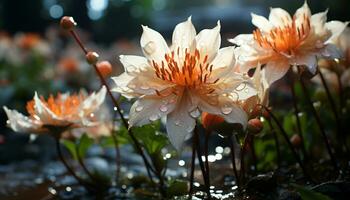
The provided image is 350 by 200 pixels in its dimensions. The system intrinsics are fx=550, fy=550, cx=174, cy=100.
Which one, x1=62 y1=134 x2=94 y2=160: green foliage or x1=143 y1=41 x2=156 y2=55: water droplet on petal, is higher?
x1=62 y1=134 x2=94 y2=160: green foliage

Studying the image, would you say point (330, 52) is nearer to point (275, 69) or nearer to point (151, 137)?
point (275, 69)

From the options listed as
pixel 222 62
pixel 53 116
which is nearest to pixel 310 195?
pixel 222 62

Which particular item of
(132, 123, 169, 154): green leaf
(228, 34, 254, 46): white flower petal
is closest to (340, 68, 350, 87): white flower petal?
(228, 34, 254, 46): white flower petal

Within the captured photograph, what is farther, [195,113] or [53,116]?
[53,116]

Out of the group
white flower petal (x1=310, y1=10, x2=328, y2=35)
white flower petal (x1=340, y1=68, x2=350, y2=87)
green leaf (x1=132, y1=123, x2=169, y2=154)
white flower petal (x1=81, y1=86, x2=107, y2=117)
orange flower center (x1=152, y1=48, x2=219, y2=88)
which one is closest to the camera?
orange flower center (x1=152, y1=48, x2=219, y2=88)

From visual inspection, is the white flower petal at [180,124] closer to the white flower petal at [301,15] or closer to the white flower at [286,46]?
the white flower at [286,46]

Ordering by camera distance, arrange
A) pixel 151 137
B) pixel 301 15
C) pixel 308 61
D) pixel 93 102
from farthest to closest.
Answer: pixel 93 102, pixel 151 137, pixel 301 15, pixel 308 61

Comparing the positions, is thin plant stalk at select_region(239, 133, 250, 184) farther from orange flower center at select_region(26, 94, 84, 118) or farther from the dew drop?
orange flower center at select_region(26, 94, 84, 118)

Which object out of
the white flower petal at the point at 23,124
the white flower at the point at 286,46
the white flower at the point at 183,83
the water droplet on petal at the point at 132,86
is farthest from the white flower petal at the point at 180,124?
the white flower petal at the point at 23,124

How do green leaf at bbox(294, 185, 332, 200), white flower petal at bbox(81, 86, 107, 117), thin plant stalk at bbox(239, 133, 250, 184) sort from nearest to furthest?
green leaf at bbox(294, 185, 332, 200), thin plant stalk at bbox(239, 133, 250, 184), white flower petal at bbox(81, 86, 107, 117)
